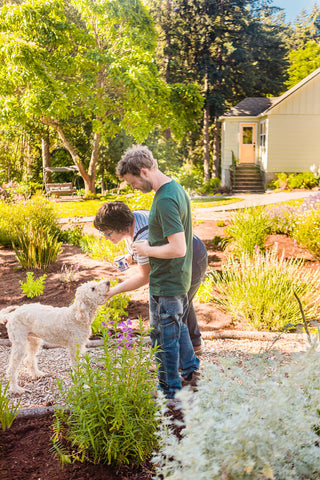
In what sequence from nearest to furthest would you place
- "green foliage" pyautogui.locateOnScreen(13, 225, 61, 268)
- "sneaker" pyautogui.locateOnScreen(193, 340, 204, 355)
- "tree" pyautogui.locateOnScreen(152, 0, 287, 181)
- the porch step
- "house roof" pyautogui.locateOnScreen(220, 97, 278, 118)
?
"sneaker" pyautogui.locateOnScreen(193, 340, 204, 355) < "green foliage" pyautogui.locateOnScreen(13, 225, 61, 268) < the porch step < "house roof" pyautogui.locateOnScreen(220, 97, 278, 118) < "tree" pyautogui.locateOnScreen(152, 0, 287, 181)

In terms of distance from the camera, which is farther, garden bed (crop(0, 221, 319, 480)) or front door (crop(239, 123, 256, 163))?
front door (crop(239, 123, 256, 163))

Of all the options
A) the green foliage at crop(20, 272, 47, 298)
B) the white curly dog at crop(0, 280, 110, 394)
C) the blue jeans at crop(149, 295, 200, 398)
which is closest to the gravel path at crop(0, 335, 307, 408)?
the white curly dog at crop(0, 280, 110, 394)

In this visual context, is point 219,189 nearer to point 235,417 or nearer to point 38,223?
point 38,223

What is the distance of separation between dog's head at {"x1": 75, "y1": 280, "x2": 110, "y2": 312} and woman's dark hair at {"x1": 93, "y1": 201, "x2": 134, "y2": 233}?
1.26 ft

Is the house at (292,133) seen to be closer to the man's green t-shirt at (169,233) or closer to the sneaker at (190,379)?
the sneaker at (190,379)

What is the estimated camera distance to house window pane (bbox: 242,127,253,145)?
2575 cm

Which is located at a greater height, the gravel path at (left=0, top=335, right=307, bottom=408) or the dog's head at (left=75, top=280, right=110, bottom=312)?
the dog's head at (left=75, top=280, right=110, bottom=312)

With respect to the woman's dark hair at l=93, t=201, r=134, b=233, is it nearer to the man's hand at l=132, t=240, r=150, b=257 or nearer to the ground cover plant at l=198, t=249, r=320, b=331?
the man's hand at l=132, t=240, r=150, b=257

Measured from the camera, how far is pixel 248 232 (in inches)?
276

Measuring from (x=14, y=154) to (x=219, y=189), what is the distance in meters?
11.6

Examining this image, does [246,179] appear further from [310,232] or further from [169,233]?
[169,233]

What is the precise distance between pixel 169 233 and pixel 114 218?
1.78 feet

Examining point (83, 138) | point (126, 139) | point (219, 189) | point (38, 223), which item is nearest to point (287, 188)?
point (219, 189)

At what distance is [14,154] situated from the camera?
926 inches
